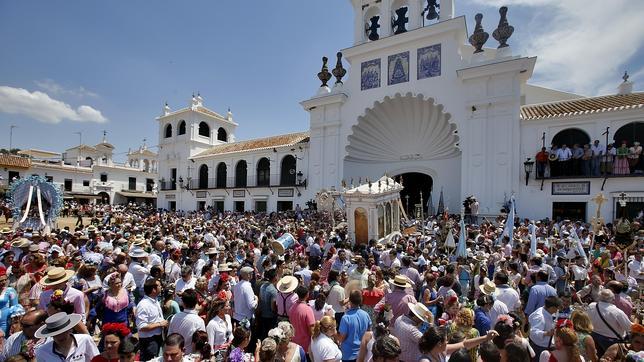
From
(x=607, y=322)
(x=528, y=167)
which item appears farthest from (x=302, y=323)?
(x=528, y=167)

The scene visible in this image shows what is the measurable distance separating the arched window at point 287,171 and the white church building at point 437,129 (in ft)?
0.28

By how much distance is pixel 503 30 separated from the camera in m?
16.4

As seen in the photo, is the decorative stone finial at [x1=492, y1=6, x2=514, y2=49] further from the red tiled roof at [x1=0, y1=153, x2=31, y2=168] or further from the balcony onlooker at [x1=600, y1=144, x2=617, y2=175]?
the red tiled roof at [x1=0, y1=153, x2=31, y2=168]

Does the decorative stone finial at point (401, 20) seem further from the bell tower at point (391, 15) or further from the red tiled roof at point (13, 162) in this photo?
the red tiled roof at point (13, 162)

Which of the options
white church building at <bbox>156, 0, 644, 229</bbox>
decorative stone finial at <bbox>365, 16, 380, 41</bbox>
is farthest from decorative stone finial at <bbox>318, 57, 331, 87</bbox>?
decorative stone finial at <bbox>365, 16, 380, 41</bbox>

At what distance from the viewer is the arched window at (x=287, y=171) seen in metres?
25.2

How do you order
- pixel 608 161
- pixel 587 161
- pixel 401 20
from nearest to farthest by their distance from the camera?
pixel 608 161 < pixel 587 161 < pixel 401 20

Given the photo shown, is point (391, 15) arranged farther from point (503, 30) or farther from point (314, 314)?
point (314, 314)

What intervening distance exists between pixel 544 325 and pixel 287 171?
2275 centimetres

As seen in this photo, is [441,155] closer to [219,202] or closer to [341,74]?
[341,74]

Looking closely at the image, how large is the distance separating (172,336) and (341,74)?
827 inches

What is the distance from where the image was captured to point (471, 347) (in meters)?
3.30

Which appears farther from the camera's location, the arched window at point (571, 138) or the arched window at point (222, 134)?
the arched window at point (222, 134)

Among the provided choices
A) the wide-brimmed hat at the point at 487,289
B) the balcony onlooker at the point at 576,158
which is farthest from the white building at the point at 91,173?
the balcony onlooker at the point at 576,158
